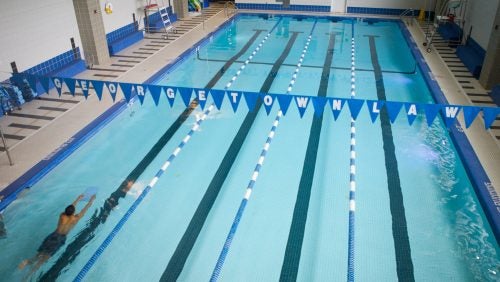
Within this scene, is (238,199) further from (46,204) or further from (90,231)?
(46,204)

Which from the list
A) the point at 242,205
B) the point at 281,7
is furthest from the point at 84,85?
the point at 281,7

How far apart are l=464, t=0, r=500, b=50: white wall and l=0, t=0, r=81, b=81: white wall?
9.30 m

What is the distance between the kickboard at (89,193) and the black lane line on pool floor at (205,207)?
56.7 inches

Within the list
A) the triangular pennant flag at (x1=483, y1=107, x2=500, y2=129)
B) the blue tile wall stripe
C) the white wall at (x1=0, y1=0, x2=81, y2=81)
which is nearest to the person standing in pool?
the white wall at (x1=0, y1=0, x2=81, y2=81)

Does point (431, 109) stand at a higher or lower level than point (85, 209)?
higher

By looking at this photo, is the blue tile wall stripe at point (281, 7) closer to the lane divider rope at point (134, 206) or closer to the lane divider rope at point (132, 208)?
the lane divider rope at point (134, 206)

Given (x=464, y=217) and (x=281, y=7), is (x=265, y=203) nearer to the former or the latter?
(x=464, y=217)

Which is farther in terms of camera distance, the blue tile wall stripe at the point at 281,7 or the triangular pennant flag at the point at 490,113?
the blue tile wall stripe at the point at 281,7

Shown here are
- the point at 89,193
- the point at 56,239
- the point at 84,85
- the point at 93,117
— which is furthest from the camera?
the point at 93,117

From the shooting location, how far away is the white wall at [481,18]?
845cm

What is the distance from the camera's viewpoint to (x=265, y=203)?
189 inches

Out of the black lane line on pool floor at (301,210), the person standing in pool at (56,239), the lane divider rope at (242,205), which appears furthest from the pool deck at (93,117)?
the lane divider rope at (242,205)

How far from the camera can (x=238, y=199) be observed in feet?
16.1

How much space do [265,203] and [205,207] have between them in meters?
0.76
